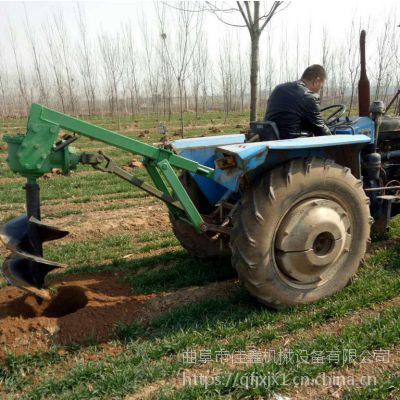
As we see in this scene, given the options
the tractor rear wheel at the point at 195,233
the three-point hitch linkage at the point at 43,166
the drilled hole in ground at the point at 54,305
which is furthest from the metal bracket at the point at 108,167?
the drilled hole in ground at the point at 54,305

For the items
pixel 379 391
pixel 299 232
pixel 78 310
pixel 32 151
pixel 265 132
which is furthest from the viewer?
pixel 265 132

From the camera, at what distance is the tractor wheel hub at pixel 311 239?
329 centimetres

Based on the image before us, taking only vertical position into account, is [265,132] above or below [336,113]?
below

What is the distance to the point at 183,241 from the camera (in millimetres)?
4516

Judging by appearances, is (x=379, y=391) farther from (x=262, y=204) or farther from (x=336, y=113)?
(x=336, y=113)

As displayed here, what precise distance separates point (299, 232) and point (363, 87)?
87.1 inches

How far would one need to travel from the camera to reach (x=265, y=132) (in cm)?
398

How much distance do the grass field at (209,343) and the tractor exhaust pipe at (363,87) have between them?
1.57m

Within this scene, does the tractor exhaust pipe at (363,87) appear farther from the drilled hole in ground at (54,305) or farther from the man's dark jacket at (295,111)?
the drilled hole in ground at (54,305)

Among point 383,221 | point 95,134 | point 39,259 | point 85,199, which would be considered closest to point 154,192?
point 95,134

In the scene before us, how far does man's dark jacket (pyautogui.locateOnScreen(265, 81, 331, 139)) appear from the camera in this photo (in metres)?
3.78

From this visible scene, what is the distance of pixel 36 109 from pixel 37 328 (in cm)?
165

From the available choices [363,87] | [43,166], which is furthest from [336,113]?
[43,166]

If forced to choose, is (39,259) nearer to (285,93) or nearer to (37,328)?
(37,328)
